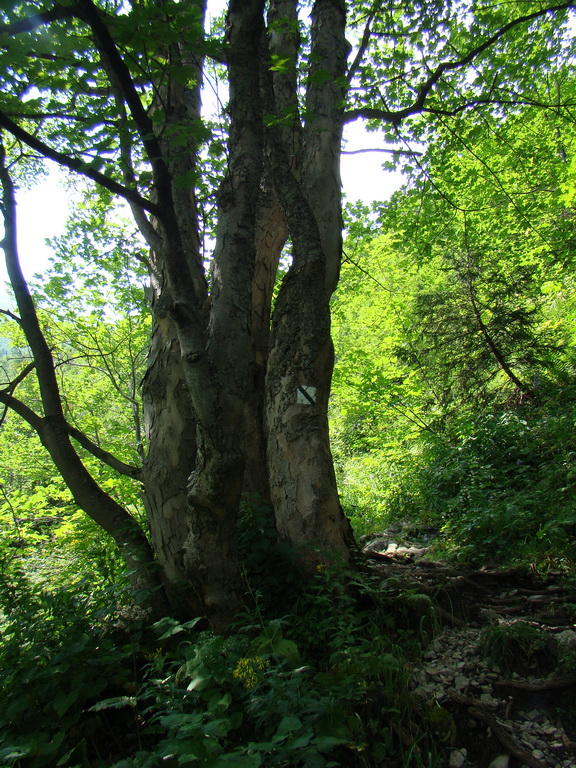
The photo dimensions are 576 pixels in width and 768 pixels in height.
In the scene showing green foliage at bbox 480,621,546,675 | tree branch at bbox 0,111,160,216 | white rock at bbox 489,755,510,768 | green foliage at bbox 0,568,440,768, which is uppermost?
tree branch at bbox 0,111,160,216

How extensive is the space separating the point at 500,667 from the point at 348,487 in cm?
803

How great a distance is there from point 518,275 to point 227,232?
7050 millimetres

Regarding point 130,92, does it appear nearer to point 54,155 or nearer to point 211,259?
point 54,155

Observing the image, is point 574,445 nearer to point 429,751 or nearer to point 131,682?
point 429,751

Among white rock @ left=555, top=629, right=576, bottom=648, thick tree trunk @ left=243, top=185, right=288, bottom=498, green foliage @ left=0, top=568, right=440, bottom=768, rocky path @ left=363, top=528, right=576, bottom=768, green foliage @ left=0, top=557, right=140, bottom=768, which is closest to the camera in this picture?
green foliage @ left=0, top=568, right=440, bottom=768

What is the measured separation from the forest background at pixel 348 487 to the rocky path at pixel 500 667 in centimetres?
23

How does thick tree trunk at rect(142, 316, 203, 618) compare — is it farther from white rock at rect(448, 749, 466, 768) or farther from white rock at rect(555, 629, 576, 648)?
white rock at rect(555, 629, 576, 648)

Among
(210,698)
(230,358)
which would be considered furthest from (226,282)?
(210,698)

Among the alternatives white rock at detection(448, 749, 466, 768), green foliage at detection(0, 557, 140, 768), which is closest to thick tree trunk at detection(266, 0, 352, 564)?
white rock at detection(448, 749, 466, 768)

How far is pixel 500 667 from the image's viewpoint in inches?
104

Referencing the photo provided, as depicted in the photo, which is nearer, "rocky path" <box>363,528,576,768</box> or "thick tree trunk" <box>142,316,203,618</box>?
"rocky path" <box>363,528,576,768</box>

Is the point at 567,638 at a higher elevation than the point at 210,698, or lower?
lower

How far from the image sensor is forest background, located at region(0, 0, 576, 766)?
79.7 inches

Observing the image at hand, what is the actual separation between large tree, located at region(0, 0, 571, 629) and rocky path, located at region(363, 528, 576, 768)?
946 millimetres
